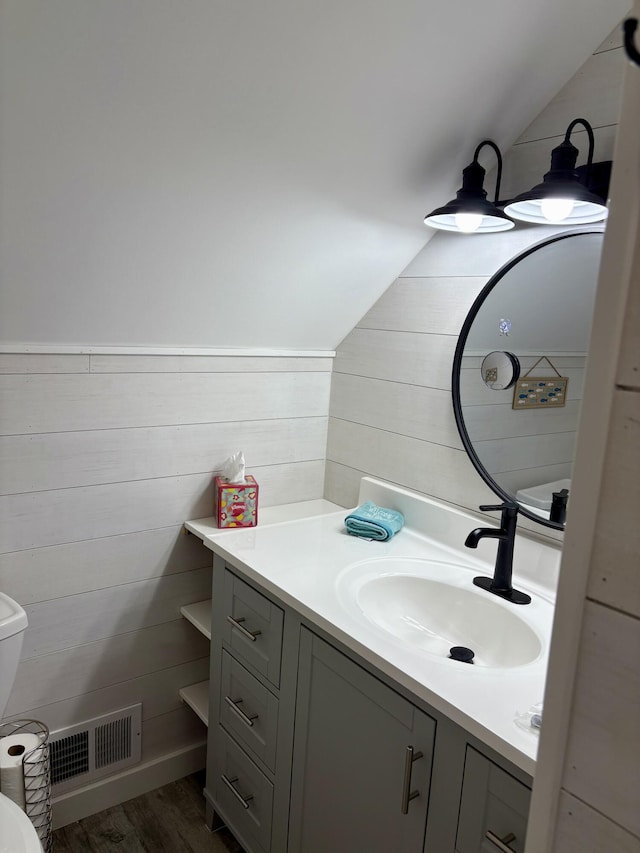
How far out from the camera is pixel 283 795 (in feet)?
5.25

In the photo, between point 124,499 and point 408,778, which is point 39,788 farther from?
point 408,778

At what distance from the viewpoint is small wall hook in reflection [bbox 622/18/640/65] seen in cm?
49

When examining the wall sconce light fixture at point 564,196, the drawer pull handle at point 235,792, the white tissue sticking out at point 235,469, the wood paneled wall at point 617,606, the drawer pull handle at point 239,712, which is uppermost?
the wall sconce light fixture at point 564,196

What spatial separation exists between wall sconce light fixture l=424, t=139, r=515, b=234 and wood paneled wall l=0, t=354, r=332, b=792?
752 millimetres

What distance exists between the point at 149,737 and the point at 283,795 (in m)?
0.66

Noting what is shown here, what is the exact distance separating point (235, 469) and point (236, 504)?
0.36 ft

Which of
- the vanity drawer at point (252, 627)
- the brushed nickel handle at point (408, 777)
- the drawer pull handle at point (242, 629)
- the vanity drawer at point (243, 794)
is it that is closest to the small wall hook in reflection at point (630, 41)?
the brushed nickel handle at point (408, 777)

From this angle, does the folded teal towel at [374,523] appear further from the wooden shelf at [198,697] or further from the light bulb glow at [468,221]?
A: the light bulb glow at [468,221]

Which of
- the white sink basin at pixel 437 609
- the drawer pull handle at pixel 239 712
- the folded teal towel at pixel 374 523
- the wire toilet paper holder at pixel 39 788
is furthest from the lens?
the folded teal towel at pixel 374 523

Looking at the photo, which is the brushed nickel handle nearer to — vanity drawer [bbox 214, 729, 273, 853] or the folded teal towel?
vanity drawer [bbox 214, 729, 273, 853]

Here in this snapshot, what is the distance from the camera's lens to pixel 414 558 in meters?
1.75

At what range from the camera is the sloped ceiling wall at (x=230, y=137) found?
3.74ft

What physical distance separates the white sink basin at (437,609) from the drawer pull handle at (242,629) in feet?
0.92

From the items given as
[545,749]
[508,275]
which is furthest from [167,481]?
[545,749]
